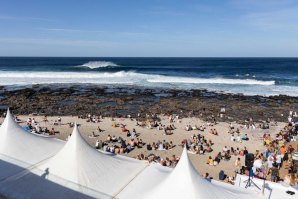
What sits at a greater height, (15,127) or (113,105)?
(15,127)

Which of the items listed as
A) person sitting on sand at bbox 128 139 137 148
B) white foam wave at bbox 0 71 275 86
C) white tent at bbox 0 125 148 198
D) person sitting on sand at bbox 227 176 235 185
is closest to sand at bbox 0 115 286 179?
person sitting on sand at bbox 128 139 137 148

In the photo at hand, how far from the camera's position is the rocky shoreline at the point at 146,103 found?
2658cm

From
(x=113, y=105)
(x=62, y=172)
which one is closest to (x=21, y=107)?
(x=113, y=105)

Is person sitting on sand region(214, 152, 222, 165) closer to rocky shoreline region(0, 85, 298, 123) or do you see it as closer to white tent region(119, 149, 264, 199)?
white tent region(119, 149, 264, 199)

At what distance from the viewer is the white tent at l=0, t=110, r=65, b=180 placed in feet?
33.8

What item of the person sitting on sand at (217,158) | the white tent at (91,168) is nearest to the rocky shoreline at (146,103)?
the person sitting on sand at (217,158)

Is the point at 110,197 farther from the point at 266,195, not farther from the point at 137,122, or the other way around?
the point at 137,122

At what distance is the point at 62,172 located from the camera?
30.3 ft

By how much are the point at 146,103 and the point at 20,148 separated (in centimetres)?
2032

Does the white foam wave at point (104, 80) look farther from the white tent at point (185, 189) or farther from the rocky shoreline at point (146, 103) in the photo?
the white tent at point (185, 189)

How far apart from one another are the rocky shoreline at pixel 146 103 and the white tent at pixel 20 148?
13789 mm

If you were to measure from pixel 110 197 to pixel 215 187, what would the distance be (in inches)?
121

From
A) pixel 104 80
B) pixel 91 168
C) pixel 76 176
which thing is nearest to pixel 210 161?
pixel 91 168

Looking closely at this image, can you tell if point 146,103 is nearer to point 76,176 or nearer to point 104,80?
point 76,176
